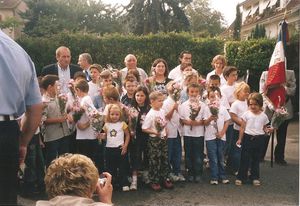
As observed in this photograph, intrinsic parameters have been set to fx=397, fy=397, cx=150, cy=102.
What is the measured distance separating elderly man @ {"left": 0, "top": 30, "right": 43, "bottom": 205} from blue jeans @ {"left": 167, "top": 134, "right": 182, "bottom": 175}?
11.6 feet

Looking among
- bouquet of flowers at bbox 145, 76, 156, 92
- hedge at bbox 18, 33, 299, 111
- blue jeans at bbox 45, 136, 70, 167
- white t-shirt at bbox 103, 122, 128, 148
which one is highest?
hedge at bbox 18, 33, 299, 111

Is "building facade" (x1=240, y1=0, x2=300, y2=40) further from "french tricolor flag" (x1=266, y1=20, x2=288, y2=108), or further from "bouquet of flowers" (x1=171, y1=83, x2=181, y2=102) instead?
"bouquet of flowers" (x1=171, y1=83, x2=181, y2=102)

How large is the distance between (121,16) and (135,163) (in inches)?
1087

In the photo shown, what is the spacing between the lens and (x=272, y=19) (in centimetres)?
3058

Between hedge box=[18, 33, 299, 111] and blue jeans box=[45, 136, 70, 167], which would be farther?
hedge box=[18, 33, 299, 111]

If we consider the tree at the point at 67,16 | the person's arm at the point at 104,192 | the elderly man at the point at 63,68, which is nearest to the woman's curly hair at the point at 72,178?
the person's arm at the point at 104,192

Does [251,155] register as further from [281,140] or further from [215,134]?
[281,140]

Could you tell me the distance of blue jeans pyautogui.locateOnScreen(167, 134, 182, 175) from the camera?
6367 mm

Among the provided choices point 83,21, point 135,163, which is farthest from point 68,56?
point 83,21

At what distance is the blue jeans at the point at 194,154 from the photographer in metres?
6.19

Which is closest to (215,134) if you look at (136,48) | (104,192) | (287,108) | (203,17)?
(287,108)

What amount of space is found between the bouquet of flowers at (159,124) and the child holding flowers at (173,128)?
37 cm

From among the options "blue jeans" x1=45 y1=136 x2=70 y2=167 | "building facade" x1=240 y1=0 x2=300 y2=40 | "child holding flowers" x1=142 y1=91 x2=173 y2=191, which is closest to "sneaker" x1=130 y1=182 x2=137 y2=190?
"child holding flowers" x1=142 y1=91 x2=173 y2=191

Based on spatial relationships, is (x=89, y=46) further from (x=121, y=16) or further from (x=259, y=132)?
(x=121, y=16)
